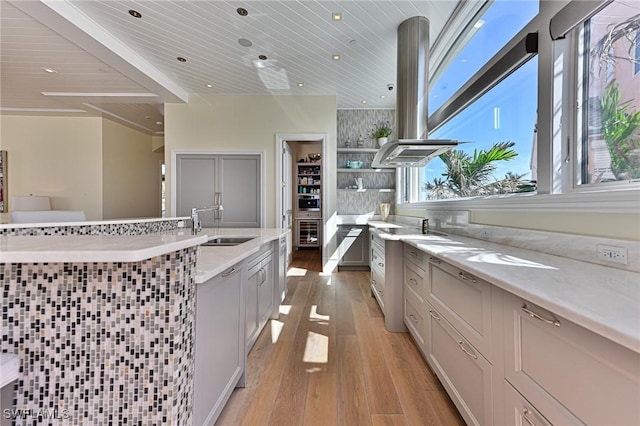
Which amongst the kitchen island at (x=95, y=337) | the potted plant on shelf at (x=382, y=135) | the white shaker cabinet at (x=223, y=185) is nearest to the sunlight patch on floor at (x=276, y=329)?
the kitchen island at (x=95, y=337)

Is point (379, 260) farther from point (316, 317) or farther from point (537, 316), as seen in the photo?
point (537, 316)

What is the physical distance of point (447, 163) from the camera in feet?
10.7

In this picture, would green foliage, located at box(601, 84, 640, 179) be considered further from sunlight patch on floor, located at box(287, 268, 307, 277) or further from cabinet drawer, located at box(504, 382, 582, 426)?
sunlight patch on floor, located at box(287, 268, 307, 277)

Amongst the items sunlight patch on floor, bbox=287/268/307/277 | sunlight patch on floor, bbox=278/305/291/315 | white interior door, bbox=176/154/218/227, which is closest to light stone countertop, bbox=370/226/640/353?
sunlight patch on floor, bbox=278/305/291/315

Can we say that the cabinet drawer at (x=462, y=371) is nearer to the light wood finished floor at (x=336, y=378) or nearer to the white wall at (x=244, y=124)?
the light wood finished floor at (x=336, y=378)

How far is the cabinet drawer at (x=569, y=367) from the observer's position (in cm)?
60

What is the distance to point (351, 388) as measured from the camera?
171cm

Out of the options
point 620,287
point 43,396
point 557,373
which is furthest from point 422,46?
point 43,396

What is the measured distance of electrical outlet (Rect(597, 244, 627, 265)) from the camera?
3.44 feet

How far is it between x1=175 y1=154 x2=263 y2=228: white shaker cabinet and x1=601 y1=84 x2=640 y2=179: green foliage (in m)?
4.36

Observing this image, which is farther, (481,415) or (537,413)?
(481,415)

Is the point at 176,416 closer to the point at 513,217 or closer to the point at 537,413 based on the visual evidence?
the point at 537,413

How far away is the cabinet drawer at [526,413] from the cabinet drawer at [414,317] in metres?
0.93

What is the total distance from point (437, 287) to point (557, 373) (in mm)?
892
